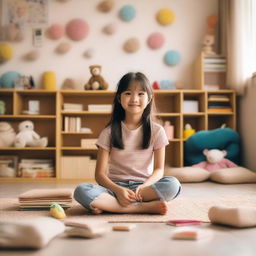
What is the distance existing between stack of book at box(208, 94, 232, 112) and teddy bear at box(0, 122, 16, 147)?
199cm

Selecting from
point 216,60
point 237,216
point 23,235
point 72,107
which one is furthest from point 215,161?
point 23,235

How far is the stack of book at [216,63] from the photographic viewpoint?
4.19m

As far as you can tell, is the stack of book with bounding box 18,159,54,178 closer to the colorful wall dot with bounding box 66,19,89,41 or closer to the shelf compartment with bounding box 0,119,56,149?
the shelf compartment with bounding box 0,119,56,149

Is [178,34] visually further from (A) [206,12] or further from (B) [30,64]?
(B) [30,64]

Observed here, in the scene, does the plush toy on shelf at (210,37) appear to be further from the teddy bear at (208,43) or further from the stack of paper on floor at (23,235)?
the stack of paper on floor at (23,235)

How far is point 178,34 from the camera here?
4.46 m

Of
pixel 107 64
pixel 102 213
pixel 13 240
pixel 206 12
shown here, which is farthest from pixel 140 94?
pixel 206 12


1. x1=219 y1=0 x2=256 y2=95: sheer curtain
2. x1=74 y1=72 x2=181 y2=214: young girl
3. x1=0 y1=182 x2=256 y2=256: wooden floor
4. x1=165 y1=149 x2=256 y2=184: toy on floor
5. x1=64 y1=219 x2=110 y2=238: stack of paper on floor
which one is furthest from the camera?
x1=219 y1=0 x2=256 y2=95: sheer curtain

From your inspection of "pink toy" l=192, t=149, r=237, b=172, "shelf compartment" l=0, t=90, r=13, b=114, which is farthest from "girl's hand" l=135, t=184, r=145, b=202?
"shelf compartment" l=0, t=90, r=13, b=114

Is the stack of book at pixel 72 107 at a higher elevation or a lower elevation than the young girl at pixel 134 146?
higher

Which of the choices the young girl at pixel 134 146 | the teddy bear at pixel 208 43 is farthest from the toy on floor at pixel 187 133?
the young girl at pixel 134 146

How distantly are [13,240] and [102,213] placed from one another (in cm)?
71

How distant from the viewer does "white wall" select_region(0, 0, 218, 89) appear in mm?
4410

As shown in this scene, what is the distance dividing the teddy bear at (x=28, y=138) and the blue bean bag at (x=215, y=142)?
56.5 inches
